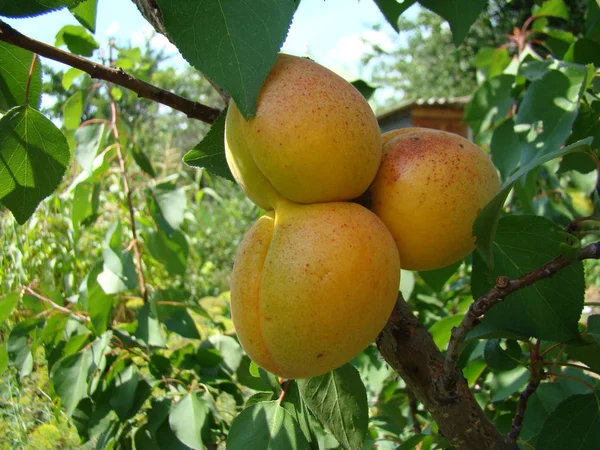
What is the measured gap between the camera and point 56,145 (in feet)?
2.55

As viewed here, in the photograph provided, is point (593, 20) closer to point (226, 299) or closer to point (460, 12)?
point (460, 12)

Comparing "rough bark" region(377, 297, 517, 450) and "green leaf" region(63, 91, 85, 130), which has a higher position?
"green leaf" region(63, 91, 85, 130)

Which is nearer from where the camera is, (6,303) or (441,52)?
(6,303)

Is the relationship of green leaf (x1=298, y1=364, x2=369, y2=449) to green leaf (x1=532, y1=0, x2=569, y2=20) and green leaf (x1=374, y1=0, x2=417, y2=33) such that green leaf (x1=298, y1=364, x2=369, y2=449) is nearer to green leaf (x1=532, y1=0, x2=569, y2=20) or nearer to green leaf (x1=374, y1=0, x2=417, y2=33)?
green leaf (x1=374, y1=0, x2=417, y2=33)

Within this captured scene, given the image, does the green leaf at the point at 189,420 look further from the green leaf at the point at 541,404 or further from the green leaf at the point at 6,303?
the green leaf at the point at 541,404

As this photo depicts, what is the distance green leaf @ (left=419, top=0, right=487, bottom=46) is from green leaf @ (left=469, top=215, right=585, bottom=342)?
31cm

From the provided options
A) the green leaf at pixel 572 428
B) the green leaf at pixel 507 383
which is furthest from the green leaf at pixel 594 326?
the green leaf at pixel 507 383

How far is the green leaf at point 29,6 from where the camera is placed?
0.61 meters

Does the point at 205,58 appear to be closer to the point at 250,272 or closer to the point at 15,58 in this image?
the point at 250,272

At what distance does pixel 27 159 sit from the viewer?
76 centimetres

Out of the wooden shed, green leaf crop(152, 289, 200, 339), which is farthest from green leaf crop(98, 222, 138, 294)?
the wooden shed

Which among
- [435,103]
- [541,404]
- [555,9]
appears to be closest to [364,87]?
[541,404]

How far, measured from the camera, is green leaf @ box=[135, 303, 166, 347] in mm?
1378

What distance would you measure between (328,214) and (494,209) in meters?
0.17
